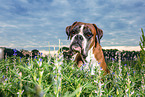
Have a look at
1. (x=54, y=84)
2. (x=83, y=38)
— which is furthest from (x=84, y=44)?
(x=54, y=84)

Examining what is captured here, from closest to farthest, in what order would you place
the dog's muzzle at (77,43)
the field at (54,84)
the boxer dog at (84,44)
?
1. the field at (54,84)
2. the boxer dog at (84,44)
3. the dog's muzzle at (77,43)

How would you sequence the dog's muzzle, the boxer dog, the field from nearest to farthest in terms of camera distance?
the field → the boxer dog → the dog's muzzle

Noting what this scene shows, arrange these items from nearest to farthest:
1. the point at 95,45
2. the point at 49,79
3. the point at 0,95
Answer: the point at 0,95, the point at 49,79, the point at 95,45

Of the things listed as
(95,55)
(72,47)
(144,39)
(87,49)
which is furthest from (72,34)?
(144,39)

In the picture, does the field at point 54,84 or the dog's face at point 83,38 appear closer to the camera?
the field at point 54,84

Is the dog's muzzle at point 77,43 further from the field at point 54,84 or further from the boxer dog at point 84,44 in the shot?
the field at point 54,84

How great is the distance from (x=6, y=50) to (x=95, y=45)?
8.28m

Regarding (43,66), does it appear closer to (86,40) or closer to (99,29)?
(86,40)

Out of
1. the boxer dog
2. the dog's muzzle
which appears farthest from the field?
the dog's muzzle

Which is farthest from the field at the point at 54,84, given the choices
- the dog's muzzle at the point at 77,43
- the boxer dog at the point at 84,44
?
the dog's muzzle at the point at 77,43

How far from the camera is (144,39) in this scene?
26.1 ft

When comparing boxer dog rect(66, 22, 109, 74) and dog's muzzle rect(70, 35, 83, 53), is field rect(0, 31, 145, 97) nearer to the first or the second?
boxer dog rect(66, 22, 109, 74)

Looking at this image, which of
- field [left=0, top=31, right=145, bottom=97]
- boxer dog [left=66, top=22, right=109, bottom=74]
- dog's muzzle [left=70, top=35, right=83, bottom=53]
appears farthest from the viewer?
dog's muzzle [left=70, top=35, right=83, bottom=53]

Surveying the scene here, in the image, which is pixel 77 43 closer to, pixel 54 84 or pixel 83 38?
pixel 83 38
